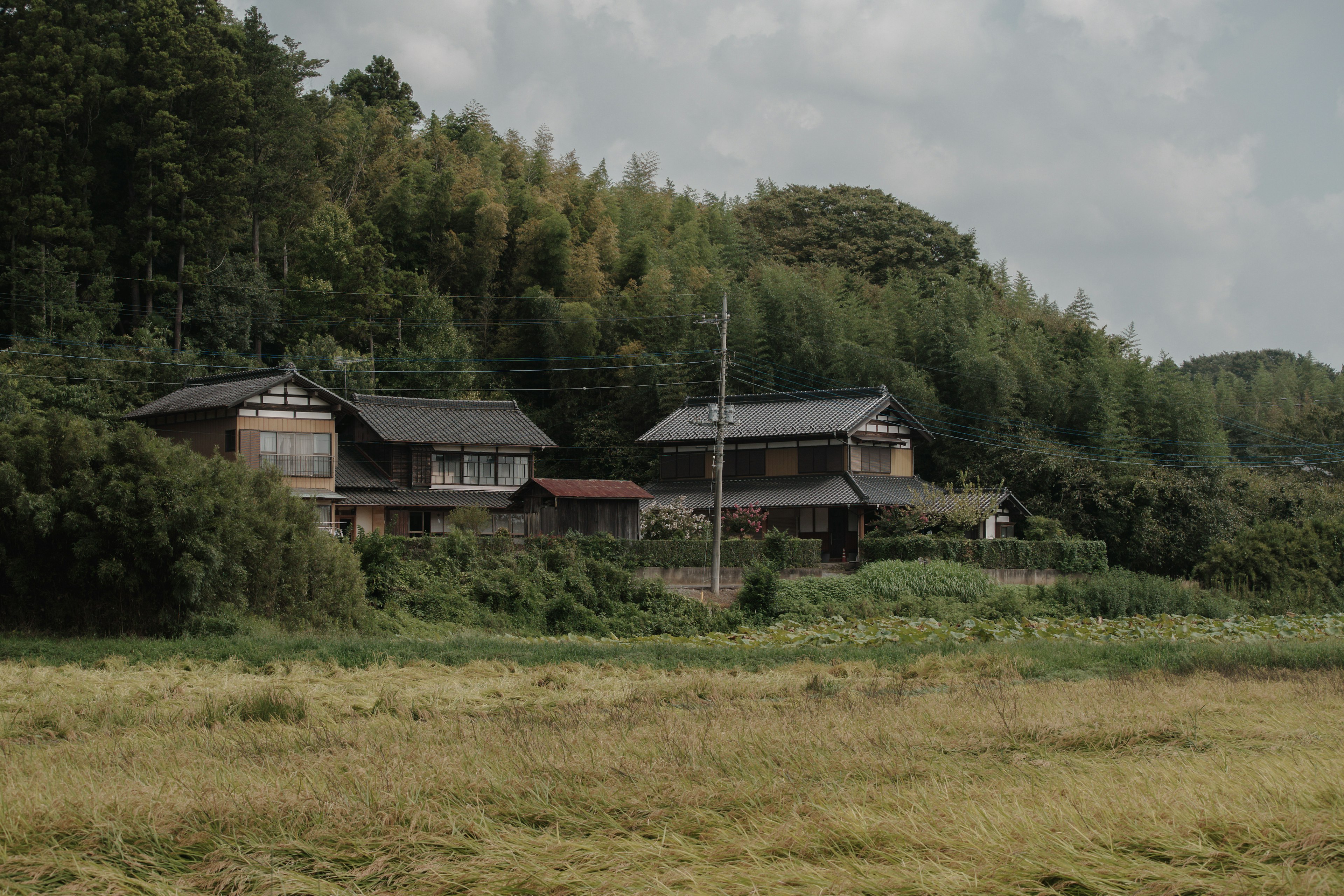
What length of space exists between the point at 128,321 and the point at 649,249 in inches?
842

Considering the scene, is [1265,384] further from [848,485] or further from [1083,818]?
[1083,818]

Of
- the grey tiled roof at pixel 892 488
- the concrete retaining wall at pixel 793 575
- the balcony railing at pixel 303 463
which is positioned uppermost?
the balcony railing at pixel 303 463

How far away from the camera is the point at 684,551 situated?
2811 centimetres

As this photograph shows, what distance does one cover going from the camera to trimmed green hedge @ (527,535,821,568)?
1069 inches

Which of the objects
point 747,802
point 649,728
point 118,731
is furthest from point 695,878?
point 118,731

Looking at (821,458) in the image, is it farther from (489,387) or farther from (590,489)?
(489,387)

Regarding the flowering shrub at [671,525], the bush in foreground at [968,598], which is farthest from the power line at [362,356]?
the bush in foreground at [968,598]

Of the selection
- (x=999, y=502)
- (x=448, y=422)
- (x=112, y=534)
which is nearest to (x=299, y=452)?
(x=448, y=422)

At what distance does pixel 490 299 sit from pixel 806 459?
17.7m

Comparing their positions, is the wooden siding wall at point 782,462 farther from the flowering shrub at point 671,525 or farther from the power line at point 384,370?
the flowering shrub at point 671,525

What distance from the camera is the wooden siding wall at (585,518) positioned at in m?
29.4

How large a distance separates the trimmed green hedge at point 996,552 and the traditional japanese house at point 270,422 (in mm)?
16775

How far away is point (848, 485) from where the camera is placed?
35469 millimetres

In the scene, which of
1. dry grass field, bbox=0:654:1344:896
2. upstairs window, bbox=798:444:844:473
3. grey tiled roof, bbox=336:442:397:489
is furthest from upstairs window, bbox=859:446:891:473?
dry grass field, bbox=0:654:1344:896
